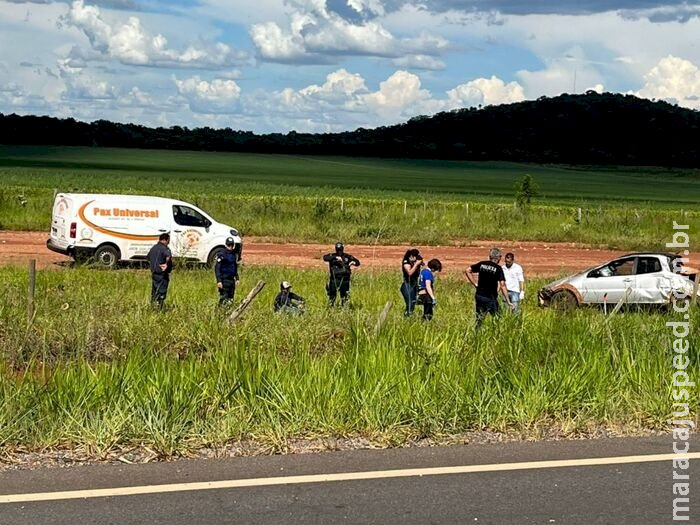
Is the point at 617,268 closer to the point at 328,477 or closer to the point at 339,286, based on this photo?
the point at 339,286

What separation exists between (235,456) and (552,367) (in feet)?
11.1

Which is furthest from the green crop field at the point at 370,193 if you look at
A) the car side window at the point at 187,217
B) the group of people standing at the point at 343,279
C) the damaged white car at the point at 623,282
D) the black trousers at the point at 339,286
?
the group of people standing at the point at 343,279

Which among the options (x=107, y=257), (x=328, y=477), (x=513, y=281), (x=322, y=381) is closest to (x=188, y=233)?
(x=107, y=257)

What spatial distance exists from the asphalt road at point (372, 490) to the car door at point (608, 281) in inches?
557

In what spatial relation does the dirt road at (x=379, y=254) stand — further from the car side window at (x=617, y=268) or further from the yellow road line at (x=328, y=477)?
the yellow road line at (x=328, y=477)

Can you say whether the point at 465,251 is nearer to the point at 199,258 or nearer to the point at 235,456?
the point at 199,258

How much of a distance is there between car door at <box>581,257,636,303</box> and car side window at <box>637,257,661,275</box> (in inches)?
5.6

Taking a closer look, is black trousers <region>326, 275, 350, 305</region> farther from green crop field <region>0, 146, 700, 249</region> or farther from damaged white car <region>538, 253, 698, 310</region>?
green crop field <region>0, 146, 700, 249</region>

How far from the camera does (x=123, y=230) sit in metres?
26.6

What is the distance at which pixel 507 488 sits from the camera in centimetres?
635

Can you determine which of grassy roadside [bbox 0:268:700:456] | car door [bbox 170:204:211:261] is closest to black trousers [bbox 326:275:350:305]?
grassy roadside [bbox 0:268:700:456]

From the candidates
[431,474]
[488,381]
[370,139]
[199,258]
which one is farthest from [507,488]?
[370,139]

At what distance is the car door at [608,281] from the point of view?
21141mm

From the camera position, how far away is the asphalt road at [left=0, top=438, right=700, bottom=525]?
5809mm
